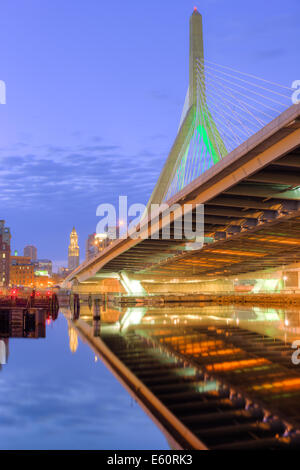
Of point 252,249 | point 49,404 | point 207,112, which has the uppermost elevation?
point 207,112

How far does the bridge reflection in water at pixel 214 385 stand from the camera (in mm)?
6469

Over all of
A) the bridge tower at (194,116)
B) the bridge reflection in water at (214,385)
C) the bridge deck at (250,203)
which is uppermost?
the bridge tower at (194,116)

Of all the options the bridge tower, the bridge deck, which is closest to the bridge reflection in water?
the bridge deck

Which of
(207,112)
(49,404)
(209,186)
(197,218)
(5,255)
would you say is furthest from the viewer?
(5,255)

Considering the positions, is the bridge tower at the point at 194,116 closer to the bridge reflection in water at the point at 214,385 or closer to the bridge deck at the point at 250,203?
the bridge deck at the point at 250,203

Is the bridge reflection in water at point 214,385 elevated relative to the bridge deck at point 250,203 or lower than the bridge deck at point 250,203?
lower

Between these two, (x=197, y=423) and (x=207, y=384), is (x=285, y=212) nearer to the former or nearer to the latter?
(x=207, y=384)

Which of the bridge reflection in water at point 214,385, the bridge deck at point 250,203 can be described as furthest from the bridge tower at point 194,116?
the bridge reflection in water at point 214,385

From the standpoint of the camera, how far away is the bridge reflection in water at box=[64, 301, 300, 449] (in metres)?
6.47

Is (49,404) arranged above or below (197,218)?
below

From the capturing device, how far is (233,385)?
963 cm
